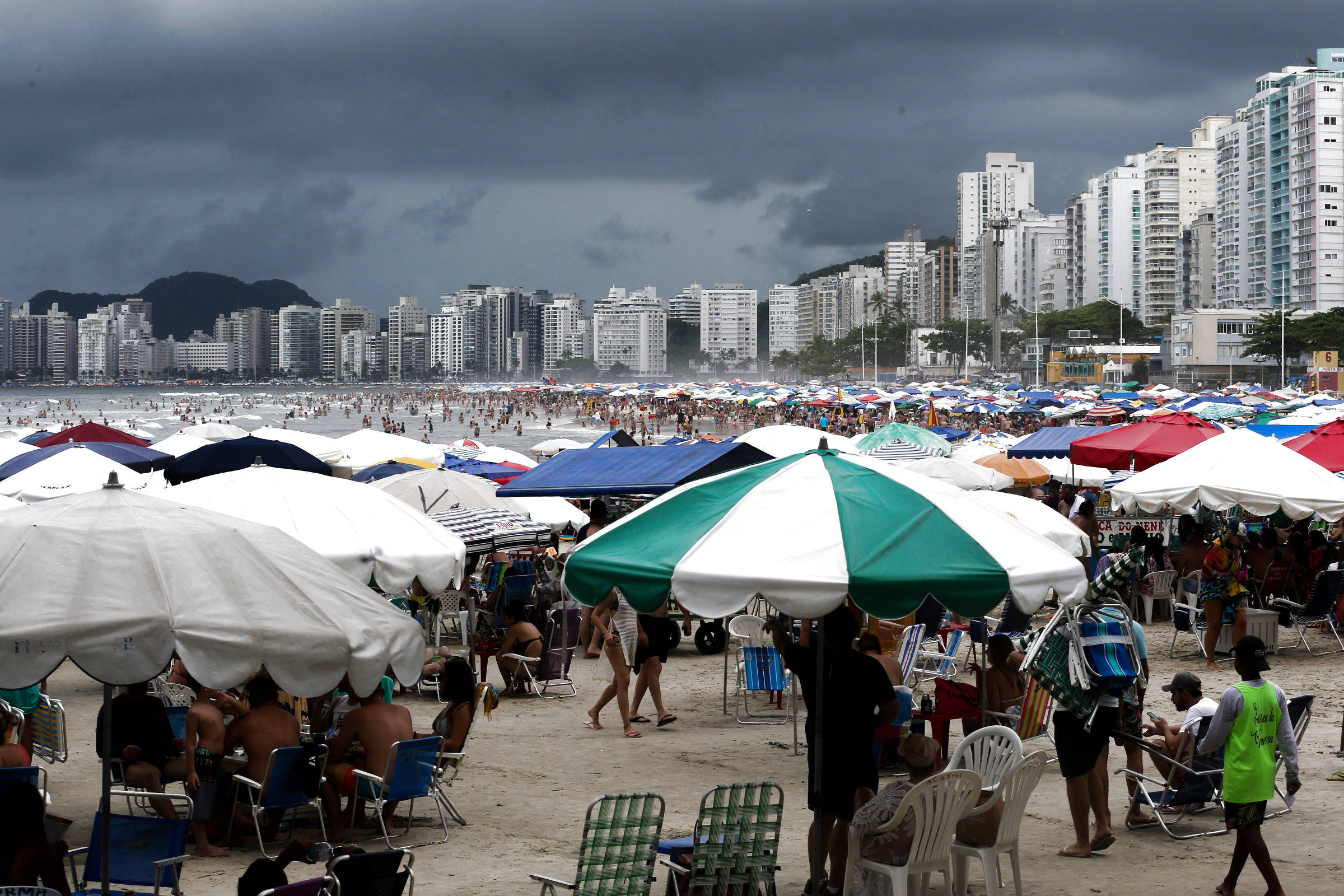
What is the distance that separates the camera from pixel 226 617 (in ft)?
14.0

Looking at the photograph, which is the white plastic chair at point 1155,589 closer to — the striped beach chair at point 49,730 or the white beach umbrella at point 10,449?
the striped beach chair at point 49,730

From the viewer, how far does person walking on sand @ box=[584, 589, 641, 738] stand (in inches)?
367

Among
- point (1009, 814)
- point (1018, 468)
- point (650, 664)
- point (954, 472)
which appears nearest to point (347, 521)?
point (650, 664)

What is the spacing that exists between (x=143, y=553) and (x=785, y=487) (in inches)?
100

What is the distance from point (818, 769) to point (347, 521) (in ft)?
11.6

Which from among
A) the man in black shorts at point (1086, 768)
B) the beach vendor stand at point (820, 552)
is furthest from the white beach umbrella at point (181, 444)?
the man in black shorts at point (1086, 768)

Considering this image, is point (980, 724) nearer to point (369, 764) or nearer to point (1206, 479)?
point (369, 764)

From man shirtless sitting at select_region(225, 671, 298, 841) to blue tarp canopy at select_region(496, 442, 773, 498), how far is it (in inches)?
196

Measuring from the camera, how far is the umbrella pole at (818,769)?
5402 millimetres

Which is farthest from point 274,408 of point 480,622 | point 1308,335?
point 480,622

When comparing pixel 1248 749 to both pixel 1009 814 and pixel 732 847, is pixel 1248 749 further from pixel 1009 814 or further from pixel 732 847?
pixel 732 847

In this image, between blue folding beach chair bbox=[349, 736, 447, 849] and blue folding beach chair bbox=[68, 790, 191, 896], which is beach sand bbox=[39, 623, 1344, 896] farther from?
blue folding beach chair bbox=[68, 790, 191, 896]

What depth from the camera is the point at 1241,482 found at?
11.2 metres

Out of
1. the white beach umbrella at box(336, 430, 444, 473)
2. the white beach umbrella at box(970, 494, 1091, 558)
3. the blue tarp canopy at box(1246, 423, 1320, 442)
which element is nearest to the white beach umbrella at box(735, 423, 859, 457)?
the white beach umbrella at box(970, 494, 1091, 558)
